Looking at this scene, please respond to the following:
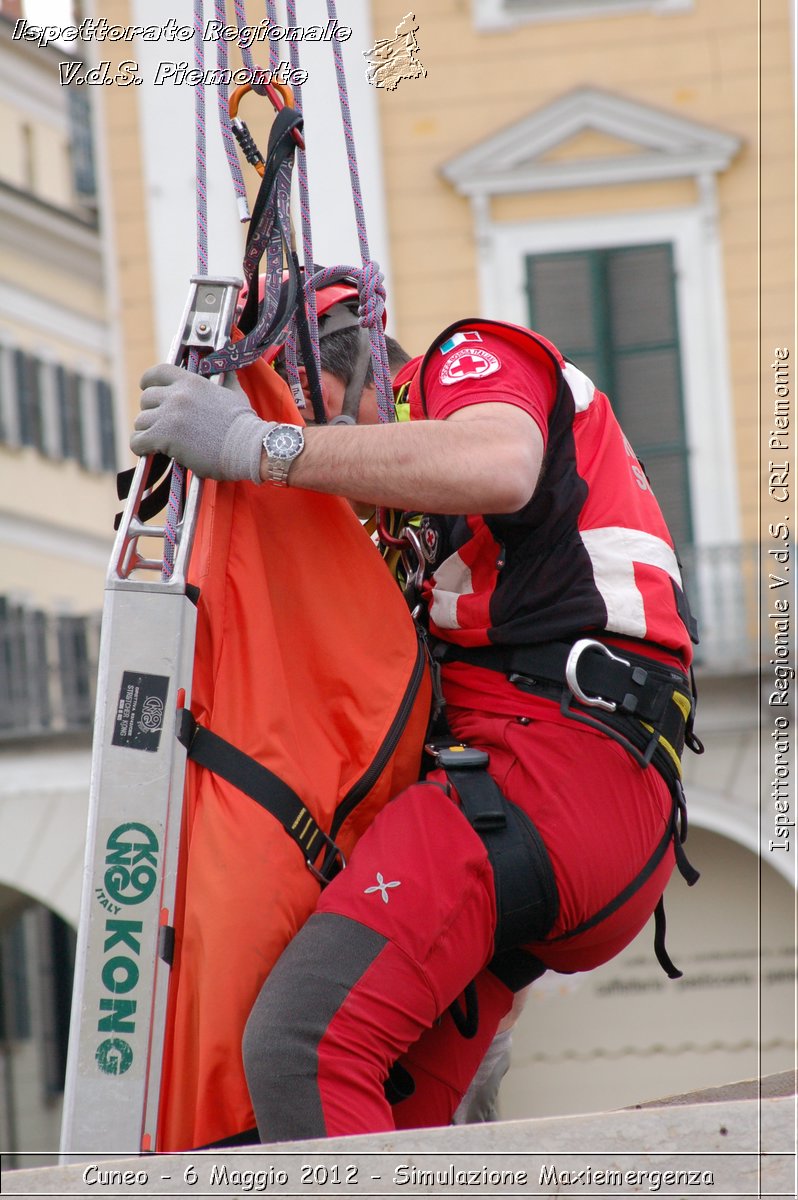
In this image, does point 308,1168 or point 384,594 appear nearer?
point 308,1168

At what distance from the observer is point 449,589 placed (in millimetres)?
2924

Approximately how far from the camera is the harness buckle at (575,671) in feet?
8.86

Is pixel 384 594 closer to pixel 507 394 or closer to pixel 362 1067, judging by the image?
pixel 507 394

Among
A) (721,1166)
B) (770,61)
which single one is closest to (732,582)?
(770,61)

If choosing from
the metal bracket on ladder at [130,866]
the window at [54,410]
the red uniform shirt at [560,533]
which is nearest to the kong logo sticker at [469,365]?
the red uniform shirt at [560,533]

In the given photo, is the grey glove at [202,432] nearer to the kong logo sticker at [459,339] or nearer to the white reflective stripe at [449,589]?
the kong logo sticker at [459,339]

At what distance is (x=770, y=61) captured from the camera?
35.8 ft

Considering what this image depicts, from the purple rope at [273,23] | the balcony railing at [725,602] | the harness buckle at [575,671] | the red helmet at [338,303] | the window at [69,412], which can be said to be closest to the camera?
the harness buckle at [575,671]

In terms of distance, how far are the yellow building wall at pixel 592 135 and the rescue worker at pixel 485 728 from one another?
8396 millimetres

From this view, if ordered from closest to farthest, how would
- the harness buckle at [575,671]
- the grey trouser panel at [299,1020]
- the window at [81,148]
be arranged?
1. the grey trouser panel at [299,1020]
2. the harness buckle at [575,671]
3. the window at [81,148]

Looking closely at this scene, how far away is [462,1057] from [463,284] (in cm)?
889

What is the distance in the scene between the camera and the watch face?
2.62 m

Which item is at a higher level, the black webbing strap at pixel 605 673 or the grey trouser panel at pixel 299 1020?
the black webbing strap at pixel 605 673

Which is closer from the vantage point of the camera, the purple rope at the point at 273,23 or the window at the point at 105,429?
the purple rope at the point at 273,23
